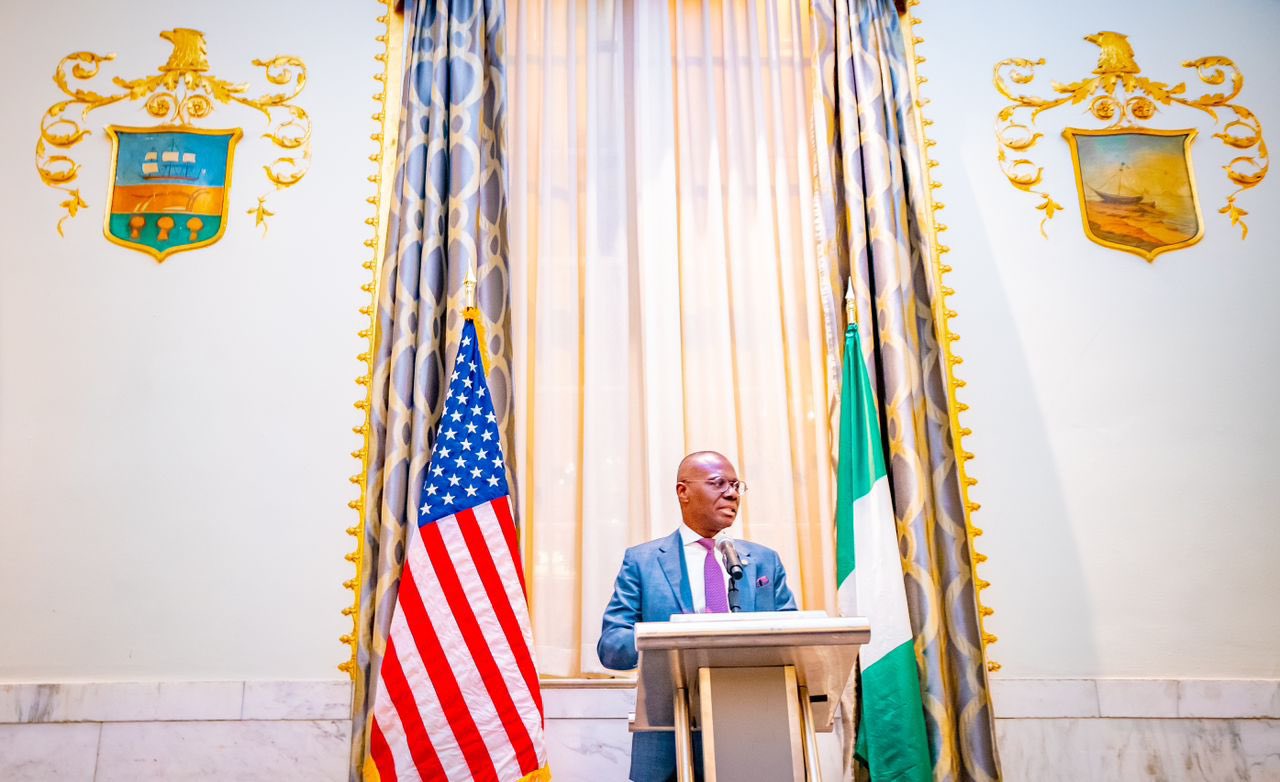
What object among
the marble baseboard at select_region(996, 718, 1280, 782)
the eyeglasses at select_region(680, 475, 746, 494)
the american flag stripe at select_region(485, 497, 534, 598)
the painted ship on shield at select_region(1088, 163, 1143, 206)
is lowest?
the marble baseboard at select_region(996, 718, 1280, 782)

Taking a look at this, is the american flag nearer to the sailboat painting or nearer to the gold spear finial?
the gold spear finial

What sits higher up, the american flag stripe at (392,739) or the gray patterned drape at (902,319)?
the gray patterned drape at (902,319)

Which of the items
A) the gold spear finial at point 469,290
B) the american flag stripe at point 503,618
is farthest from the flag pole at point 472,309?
the american flag stripe at point 503,618

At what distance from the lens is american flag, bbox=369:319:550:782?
3.69m

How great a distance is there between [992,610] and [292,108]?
388 centimetres

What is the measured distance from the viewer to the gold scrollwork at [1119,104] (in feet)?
16.4

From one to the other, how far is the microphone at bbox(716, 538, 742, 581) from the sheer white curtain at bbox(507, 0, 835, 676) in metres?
1.54

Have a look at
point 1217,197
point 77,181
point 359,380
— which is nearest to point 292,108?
point 77,181

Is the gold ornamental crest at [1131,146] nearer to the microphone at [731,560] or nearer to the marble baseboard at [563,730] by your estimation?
the marble baseboard at [563,730]

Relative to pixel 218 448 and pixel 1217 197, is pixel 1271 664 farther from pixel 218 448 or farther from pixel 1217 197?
pixel 218 448

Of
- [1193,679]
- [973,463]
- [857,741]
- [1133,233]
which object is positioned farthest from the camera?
[1133,233]

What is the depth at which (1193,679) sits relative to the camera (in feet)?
13.9

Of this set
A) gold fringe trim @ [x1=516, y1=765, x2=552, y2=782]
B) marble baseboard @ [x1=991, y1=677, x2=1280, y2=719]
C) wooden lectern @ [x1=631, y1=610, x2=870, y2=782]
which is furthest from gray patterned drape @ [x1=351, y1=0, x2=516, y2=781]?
marble baseboard @ [x1=991, y1=677, x2=1280, y2=719]

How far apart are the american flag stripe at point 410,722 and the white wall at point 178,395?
1.91ft
